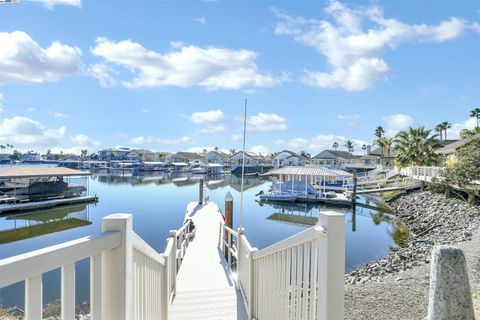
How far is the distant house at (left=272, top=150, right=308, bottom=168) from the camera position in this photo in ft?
267

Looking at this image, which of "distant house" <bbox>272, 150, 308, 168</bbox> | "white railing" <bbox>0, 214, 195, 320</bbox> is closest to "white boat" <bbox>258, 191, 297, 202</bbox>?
"white railing" <bbox>0, 214, 195, 320</bbox>

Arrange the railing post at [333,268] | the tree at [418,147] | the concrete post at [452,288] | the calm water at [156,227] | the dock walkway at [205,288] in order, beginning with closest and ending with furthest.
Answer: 1. the railing post at [333,268]
2. the concrete post at [452,288]
3. the dock walkway at [205,288]
4. the calm water at [156,227]
5. the tree at [418,147]

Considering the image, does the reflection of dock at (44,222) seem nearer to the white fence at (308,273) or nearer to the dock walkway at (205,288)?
the dock walkway at (205,288)

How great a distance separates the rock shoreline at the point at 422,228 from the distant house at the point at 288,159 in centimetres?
5202

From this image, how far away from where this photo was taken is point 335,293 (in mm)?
2191

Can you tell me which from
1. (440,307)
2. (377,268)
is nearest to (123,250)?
(440,307)

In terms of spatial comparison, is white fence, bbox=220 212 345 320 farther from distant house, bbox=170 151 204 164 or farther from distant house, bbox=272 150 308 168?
distant house, bbox=170 151 204 164

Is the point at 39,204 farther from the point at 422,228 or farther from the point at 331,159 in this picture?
the point at 331,159

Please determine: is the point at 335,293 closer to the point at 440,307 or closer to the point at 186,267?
the point at 440,307

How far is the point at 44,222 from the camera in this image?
69.5 ft

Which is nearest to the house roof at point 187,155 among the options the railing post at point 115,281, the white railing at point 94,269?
the white railing at point 94,269

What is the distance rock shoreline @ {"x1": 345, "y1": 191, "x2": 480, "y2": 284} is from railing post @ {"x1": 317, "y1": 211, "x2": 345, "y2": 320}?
7353 mm

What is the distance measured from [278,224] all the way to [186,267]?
14.5 m

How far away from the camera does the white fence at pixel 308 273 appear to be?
2.19 meters
